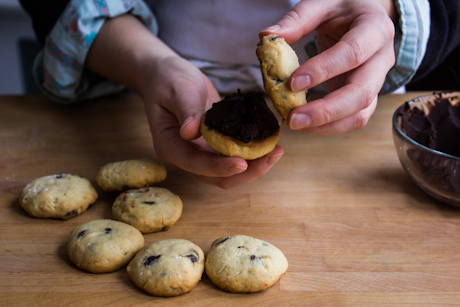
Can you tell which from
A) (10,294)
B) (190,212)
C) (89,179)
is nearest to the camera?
(10,294)

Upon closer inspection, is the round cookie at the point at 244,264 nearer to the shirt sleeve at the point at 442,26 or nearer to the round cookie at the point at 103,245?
the round cookie at the point at 103,245

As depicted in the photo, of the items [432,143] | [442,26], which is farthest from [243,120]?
[442,26]

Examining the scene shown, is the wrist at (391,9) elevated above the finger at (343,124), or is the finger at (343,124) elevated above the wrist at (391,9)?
the wrist at (391,9)

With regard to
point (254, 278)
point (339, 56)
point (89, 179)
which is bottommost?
point (89, 179)

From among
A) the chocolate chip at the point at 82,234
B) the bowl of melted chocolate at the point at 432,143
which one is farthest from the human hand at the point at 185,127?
the bowl of melted chocolate at the point at 432,143

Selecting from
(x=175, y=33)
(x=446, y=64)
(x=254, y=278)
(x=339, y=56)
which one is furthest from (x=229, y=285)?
(x=446, y=64)

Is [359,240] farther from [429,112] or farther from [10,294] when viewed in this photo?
[10,294]
